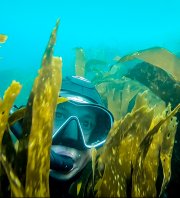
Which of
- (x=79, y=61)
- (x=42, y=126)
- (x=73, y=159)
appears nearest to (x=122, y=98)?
(x=79, y=61)

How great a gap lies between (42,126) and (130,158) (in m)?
0.40

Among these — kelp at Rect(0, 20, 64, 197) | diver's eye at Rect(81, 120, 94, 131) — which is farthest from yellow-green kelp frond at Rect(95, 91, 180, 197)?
diver's eye at Rect(81, 120, 94, 131)

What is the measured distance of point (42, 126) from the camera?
0.79 m

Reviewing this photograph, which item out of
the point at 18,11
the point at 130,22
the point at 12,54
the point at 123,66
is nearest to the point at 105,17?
the point at 130,22

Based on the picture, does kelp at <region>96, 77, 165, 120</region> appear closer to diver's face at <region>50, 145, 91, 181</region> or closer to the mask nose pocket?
the mask nose pocket

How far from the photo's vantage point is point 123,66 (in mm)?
4949

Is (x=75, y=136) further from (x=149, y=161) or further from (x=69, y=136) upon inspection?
(x=149, y=161)

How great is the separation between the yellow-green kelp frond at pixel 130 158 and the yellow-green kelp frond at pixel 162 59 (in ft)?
2.26

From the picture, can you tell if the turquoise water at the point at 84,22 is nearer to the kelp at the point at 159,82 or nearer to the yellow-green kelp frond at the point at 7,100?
the kelp at the point at 159,82

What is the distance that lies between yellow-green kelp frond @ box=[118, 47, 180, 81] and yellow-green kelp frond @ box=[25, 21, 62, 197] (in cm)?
96

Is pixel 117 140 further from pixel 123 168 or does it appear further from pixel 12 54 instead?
pixel 12 54

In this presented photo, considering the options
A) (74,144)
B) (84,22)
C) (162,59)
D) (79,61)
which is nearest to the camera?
(162,59)

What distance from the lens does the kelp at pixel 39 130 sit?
0.75 m

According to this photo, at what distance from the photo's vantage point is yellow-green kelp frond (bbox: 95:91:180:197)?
97 cm
